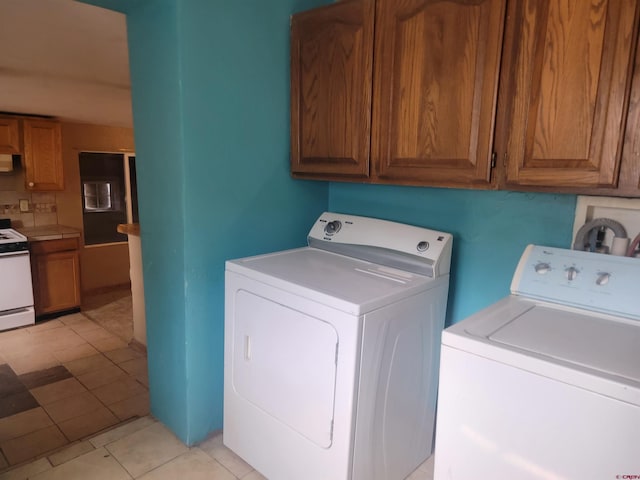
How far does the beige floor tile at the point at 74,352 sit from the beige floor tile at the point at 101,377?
350 mm

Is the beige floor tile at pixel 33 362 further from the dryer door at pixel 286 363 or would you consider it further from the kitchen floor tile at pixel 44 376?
the dryer door at pixel 286 363

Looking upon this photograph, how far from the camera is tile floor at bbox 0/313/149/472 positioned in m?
2.11

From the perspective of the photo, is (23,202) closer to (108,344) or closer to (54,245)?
(54,245)

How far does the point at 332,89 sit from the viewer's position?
1.81 meters

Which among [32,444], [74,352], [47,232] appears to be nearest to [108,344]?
[74,352]

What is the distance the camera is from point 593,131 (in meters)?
1.19

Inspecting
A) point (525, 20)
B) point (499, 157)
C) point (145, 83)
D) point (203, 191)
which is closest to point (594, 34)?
point (525, 20)

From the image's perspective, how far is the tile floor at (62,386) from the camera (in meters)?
2.11

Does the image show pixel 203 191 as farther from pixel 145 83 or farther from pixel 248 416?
pixel 248 416

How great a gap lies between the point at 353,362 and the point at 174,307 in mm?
942

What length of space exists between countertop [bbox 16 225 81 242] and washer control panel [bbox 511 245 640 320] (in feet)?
12.8

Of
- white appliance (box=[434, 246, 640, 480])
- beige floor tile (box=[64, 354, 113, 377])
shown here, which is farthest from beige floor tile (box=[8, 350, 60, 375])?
white appliance (box=[434, 246, 640, 480])

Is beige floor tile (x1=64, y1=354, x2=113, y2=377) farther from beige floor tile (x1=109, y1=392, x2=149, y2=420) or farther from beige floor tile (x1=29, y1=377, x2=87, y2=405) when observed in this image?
beige floor tile (x1=109, y1=392, x2=149, y2=420)

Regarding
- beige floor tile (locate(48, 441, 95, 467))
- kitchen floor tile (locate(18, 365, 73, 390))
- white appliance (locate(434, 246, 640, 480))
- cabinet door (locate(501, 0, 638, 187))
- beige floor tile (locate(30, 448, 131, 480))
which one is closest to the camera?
white appliance (locate(434, 246, 640, 480))
